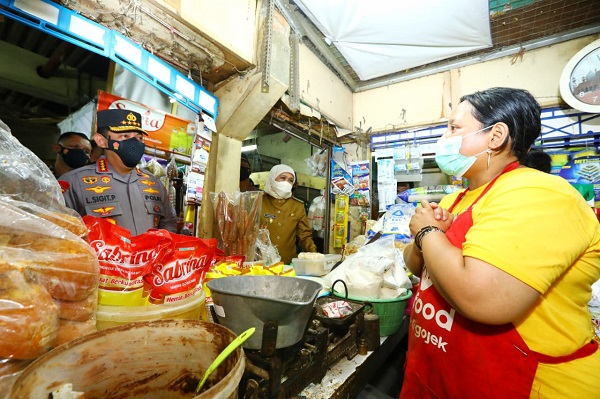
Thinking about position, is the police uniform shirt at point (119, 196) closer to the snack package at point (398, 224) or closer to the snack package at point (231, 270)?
the snack package at point (231, 270)

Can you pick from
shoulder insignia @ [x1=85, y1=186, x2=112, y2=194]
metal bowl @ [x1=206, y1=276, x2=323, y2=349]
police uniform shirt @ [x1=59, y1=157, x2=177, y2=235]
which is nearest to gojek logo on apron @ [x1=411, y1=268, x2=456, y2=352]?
metal bowl @ [x1=206, y1=276, x2=323, y2=349]

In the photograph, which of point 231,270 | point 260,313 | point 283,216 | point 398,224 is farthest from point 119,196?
point 398,224

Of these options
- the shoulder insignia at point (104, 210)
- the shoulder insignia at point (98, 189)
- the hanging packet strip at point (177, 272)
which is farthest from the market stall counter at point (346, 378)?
A: the shoulder insignia at point (98, 189)

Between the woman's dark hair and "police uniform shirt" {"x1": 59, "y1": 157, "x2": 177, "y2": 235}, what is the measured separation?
7.06 feet

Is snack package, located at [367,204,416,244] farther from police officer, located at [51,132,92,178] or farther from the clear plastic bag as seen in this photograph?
police officer, located at [51,132,92,178]

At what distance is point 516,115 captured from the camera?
3.45 ft

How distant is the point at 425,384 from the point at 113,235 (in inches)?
49.4

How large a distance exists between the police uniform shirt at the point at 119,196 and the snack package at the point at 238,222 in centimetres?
51

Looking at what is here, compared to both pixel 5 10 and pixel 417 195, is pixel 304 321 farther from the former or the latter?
pixel 417 195

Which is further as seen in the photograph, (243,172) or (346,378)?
(243,172)

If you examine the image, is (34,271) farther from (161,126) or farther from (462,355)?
(161,126)

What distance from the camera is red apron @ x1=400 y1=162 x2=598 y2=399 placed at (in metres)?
0.84

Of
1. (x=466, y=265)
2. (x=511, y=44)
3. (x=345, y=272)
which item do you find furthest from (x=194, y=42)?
(x=511, y=44)

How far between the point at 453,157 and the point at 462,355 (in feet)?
2.61
